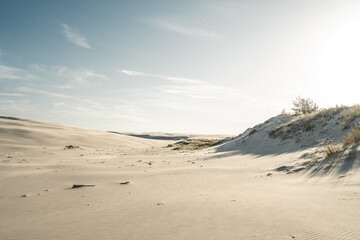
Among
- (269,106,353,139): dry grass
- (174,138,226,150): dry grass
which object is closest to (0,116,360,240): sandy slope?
(269,106,353,139): dry grass

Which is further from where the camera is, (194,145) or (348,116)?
(194,145)

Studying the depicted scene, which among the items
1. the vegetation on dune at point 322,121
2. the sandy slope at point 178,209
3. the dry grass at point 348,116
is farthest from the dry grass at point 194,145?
the sandy slope at point 178,209

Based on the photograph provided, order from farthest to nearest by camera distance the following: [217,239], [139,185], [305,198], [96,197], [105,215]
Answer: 1. [139,185]
2. [96,197]
3. [305,198]
4. [105,215]
5. [217,239]

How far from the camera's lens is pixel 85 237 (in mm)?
2697

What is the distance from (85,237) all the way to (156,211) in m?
1.17

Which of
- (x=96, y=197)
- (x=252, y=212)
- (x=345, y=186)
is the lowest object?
(x=96, y=197)

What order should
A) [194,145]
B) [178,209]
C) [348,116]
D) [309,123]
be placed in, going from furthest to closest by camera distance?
[194,145]
[309,123]
[348,116]
[178,209]

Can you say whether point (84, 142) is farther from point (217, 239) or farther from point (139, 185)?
point (217, 239)

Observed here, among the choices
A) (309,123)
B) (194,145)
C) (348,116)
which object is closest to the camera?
(348,116)

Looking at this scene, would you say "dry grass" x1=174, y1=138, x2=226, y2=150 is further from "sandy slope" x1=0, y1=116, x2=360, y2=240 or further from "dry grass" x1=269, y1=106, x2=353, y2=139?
"sandy slope" x1=0, y1=116, x2=360, y2=240

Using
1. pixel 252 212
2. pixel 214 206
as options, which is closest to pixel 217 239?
pixel 252 212

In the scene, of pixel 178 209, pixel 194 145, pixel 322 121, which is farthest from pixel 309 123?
pixel 194 145

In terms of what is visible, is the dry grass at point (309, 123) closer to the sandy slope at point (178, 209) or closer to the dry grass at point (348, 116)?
the dry grass at point (348, 116)

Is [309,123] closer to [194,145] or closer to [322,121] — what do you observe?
[322,121]
